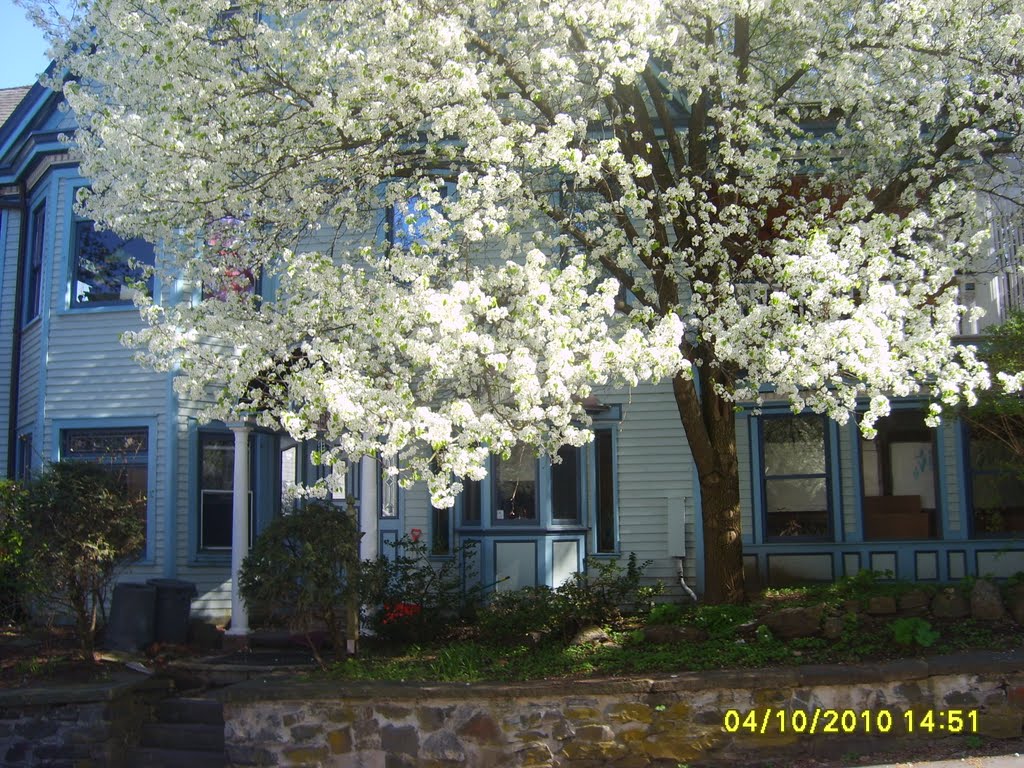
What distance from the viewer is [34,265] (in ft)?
48.9

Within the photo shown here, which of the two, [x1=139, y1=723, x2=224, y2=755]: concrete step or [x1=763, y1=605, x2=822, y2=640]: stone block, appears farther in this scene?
[x1=139, y1=723, x2=224, y2=755]: concrete step

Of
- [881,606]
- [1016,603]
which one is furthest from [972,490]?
[881,606]

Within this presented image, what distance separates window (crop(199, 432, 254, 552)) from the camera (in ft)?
43.1

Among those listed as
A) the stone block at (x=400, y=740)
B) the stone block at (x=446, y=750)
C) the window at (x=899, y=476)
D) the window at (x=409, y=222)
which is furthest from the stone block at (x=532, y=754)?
the window at (x=899, y=476)

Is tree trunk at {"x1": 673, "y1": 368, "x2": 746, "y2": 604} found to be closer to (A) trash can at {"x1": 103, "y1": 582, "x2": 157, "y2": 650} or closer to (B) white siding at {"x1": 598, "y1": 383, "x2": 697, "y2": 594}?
(B) white siding at {"x1": 598, "y1": 383, "x2": 697, "y2": 594}

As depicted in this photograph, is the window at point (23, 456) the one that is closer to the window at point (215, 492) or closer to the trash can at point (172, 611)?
the window at point (215, 492)

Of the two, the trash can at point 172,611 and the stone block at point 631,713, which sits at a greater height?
the trash can at point 172,611

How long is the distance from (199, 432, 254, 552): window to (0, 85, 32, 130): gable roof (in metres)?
8.23

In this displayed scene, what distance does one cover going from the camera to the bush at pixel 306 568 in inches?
342

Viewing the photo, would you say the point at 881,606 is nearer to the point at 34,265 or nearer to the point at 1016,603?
the point at 1016,603

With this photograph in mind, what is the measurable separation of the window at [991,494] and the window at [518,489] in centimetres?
545

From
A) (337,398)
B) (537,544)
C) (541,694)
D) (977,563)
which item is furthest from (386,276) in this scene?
(977,563)

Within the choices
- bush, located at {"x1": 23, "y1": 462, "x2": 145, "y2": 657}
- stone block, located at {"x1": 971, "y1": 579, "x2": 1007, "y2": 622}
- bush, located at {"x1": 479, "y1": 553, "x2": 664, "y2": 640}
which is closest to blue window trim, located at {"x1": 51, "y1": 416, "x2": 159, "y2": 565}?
bush, located at {"x1": 23, "y1": 462, "x2": 145, "y2": 657}

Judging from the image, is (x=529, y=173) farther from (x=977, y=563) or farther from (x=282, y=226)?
(x=977, y=563)
